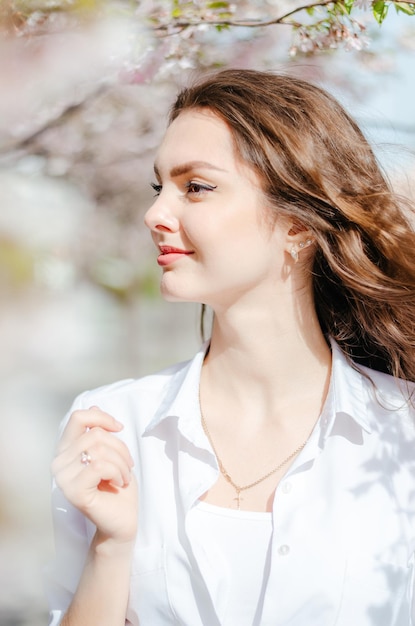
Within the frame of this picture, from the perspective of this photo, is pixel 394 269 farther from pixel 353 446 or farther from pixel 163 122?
→ pixel 163 122

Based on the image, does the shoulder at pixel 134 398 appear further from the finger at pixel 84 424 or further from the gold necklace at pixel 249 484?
the finger at pixel 84 424

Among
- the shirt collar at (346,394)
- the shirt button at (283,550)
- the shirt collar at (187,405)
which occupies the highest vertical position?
the shirt collar at (346,394)

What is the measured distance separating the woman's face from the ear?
0.12ft

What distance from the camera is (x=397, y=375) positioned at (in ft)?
5.53

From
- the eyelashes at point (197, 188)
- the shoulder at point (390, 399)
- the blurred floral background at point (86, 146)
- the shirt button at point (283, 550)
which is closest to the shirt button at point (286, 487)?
the shirt button at point (283, 550)

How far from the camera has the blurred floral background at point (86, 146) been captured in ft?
7.22

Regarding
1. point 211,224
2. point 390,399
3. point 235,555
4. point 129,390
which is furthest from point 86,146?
point 235,555

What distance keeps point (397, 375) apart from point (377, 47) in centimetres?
160

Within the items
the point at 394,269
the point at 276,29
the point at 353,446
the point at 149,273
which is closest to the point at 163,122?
the point at 276,29

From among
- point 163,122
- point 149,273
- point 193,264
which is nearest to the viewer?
point 193,264

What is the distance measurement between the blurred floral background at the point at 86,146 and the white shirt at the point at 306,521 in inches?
27.1

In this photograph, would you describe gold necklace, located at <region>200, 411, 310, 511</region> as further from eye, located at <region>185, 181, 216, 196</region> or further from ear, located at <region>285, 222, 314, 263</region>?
eye, located at <region>185, 181, 216, 196</region>

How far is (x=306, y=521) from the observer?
148cm

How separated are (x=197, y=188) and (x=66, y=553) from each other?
2.84 ft
